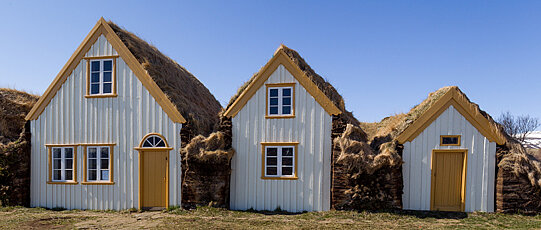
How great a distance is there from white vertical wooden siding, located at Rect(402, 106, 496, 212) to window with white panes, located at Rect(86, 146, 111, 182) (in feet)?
35.8

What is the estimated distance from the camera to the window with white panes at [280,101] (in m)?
10.6

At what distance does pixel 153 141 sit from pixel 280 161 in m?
4.75

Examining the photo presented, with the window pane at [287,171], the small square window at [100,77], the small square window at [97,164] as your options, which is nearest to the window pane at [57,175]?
the small square window at [97,164]

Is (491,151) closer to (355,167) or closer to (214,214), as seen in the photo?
(355,167)

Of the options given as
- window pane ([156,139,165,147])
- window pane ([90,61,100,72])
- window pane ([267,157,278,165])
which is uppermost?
window pane ([90,61,100,72])

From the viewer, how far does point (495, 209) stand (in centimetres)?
986

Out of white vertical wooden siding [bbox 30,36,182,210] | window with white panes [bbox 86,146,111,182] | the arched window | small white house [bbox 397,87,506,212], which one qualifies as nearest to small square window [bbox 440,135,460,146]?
small white house [bbox 397,87,506,212]

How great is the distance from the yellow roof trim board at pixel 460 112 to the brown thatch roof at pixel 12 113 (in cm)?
1484

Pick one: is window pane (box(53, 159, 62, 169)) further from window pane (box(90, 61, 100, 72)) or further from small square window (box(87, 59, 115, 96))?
window pane (box(90, 61, 100, 72))

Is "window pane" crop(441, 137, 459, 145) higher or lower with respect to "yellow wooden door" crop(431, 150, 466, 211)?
higher

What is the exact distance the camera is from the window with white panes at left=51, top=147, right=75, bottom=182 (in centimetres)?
1127

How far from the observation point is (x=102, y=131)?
1109 cm

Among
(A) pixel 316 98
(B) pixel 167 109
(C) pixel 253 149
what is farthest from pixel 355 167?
(B) pixel 167 109

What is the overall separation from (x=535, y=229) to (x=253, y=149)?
8724mm
